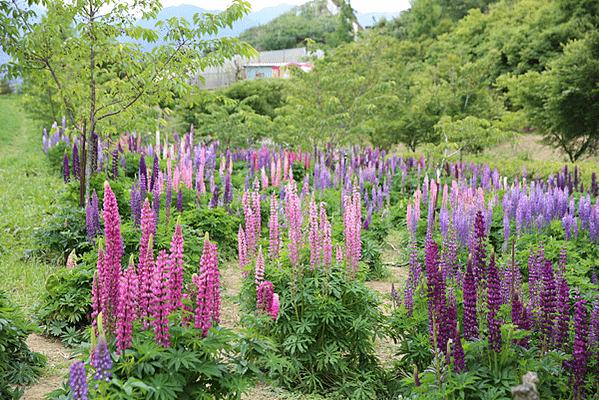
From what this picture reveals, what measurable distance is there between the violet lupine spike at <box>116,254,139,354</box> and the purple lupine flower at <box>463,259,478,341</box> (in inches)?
97.4

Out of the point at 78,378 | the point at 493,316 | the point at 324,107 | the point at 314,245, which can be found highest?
the point at 324,107

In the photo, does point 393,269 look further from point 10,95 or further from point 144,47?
point 10,95

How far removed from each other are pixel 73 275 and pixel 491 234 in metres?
7.29

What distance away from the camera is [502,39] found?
3503cm

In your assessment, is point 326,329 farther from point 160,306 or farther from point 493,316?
point 160,306

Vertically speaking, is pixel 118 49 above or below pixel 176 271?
above

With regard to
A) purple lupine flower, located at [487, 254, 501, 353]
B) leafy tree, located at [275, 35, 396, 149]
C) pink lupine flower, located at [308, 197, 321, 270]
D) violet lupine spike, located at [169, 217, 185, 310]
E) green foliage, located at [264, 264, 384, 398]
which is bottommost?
green foliage, located at [264, 264, 384, 398]

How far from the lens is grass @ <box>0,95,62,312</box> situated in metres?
5.97

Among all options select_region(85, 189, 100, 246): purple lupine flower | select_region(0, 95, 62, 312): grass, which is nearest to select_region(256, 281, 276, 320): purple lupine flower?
select_region(0, 95, 62, 312): grass

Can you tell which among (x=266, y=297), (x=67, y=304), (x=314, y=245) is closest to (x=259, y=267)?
(x=266, y=297)

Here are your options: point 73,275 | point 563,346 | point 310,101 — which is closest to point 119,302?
point 73,275

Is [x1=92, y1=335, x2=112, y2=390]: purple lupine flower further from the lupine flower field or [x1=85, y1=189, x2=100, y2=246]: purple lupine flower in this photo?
[x1=85, y1=189, x2=100, y2=246]: purple lupine flower

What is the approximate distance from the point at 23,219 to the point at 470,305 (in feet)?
26.1

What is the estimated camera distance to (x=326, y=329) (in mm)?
4430
